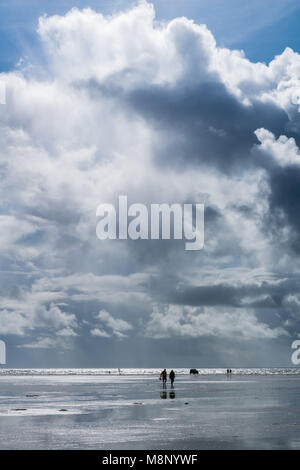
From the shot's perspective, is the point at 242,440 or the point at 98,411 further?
the point at 98,411
